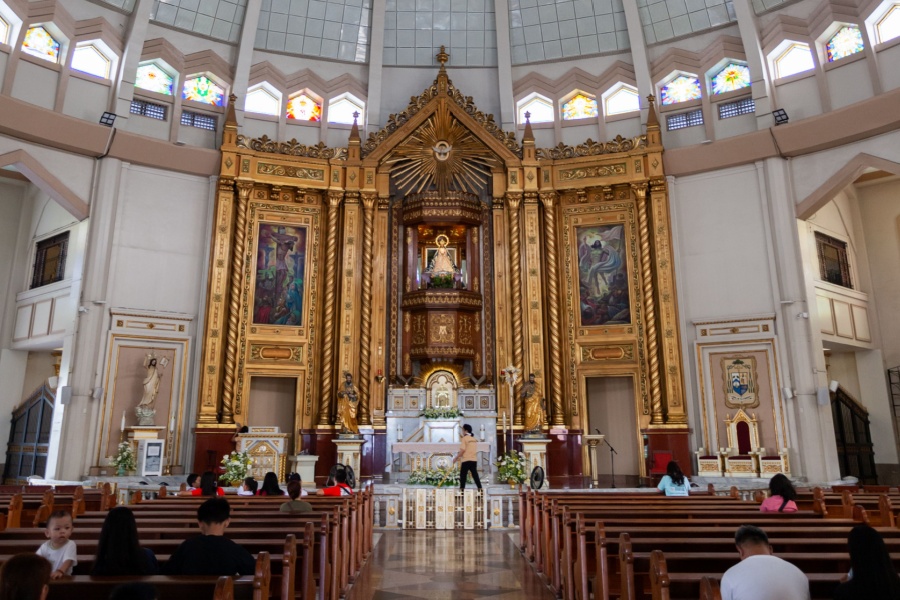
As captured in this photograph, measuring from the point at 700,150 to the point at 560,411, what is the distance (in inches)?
311

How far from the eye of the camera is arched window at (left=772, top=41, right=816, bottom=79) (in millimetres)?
17578

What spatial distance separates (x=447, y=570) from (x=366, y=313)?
37.4ft

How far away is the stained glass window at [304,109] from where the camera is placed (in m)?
20.4

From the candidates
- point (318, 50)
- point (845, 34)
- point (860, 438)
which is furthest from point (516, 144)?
point (860, 438)

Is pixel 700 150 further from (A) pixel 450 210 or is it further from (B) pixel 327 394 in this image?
(B) pixel 327 394

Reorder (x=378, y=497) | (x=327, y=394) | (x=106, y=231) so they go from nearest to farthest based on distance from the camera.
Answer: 1. (x=378, y=497)
2. (x=106, y=231)
3. (x=327, y=394)

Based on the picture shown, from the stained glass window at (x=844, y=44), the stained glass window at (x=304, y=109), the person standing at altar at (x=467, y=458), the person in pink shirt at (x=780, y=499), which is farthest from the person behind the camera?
the stained glass window at (x=304, y=109)

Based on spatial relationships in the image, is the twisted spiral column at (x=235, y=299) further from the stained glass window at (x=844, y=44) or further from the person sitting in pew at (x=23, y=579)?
the stained glass window at (x=844, y=44)

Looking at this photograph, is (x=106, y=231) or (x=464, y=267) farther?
(x=464, y=267)

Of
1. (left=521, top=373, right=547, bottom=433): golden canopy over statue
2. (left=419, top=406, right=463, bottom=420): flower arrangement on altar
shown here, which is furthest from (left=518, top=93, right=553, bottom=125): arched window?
(left=419, top=406, right=463, bottom=420): flower arrangement on altar

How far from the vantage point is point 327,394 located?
18.1 metres

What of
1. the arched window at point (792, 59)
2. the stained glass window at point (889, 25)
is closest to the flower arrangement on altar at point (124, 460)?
the arched window at point (792, 59)

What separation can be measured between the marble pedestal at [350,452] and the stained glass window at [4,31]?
12265 millimetres

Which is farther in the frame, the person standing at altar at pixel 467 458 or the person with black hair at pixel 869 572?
the person standing at altar at pixel 467 458
